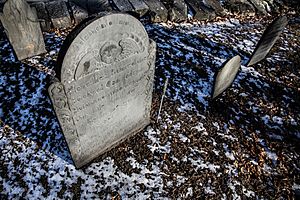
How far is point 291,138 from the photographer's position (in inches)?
151

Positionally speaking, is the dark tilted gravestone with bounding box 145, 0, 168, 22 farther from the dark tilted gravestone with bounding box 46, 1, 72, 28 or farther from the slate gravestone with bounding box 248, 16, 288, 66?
the slate gravestone with bounding box 248, 16, 288, 66

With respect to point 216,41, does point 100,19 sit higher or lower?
higher

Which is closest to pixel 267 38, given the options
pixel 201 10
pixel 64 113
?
pixel 201 10

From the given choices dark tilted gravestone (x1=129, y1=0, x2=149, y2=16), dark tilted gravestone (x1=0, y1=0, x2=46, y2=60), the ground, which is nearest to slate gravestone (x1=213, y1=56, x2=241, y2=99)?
the ground

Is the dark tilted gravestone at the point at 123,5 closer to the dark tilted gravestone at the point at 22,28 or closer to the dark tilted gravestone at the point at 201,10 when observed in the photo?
the dark tilted gravestone at the point at 201,10

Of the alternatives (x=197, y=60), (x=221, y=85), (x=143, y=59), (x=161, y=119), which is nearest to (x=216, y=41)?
(x=197, y=60)

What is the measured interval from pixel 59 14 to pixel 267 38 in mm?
4675

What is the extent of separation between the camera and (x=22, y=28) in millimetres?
4164

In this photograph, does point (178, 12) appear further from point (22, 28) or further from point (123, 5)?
point (22, 28)

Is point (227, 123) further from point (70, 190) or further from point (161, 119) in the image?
point (70, 190)

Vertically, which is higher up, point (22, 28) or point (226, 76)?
point (22, 28)

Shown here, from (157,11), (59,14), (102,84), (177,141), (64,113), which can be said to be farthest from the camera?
(157,11)

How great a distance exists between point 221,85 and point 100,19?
2867 millimetres

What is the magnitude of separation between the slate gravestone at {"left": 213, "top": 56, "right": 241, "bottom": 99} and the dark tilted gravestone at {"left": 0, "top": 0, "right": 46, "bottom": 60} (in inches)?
139
